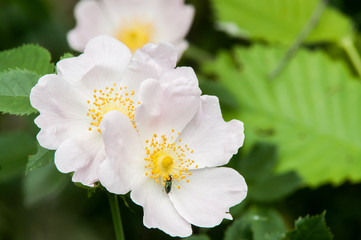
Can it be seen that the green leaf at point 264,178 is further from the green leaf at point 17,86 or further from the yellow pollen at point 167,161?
the green leaf at point 17,86

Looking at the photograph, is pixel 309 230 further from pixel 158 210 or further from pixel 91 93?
pixel 91 93

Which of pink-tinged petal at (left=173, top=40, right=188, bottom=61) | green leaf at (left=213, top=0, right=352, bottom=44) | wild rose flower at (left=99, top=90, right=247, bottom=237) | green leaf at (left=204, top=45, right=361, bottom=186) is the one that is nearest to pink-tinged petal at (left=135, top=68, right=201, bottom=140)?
wild rose flower at (left=99, top=90, right=247, bottom=237)

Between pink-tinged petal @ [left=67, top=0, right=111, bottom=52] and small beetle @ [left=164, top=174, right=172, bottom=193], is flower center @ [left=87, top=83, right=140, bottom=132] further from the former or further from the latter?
pink-tinged petal @ [left=67, top=0, right=111, bottom=52]

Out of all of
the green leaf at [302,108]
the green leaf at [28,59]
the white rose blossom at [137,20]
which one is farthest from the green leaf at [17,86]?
the green leaf at [302,108]

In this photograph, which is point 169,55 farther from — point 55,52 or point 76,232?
point 55,52

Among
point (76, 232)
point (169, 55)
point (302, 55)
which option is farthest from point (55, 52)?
point (169, 55)

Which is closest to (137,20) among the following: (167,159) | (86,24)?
(86,24)
